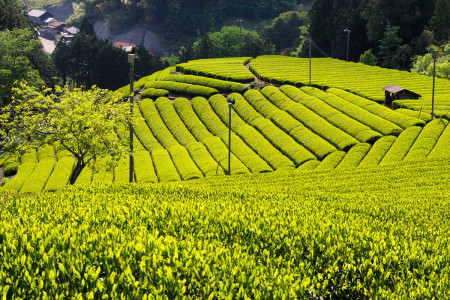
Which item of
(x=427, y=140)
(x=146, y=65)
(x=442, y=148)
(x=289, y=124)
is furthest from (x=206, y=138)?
(x=146, y=65)

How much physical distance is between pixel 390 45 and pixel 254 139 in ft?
176

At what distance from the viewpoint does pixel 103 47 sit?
108375 millimetres

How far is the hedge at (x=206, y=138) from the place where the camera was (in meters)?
45.5

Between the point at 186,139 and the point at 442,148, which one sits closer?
the point at 442,148

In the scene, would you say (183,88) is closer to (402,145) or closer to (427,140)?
(402,145)

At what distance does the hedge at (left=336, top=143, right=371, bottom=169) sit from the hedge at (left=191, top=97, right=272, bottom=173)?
6.65 meters

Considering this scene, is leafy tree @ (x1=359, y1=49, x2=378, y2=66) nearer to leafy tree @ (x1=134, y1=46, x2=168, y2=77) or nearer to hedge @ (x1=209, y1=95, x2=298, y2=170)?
hedge @ (x1=209, y1=95, x2=298, y2=170)

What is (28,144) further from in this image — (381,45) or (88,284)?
(381,45)

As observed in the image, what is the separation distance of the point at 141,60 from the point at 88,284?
4400 inches

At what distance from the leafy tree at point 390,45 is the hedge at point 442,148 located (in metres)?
50.4

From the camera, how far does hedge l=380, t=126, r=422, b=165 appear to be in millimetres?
42000

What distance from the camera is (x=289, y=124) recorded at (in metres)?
53.7

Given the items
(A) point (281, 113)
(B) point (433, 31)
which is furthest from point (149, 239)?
(B) point (433, 31)

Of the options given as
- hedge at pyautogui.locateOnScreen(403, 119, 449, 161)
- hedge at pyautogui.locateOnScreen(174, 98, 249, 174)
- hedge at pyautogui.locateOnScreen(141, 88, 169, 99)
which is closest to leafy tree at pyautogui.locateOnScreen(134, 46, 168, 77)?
hedge at pyautogui.locateOnScreen(141, 88, 169, 99)
